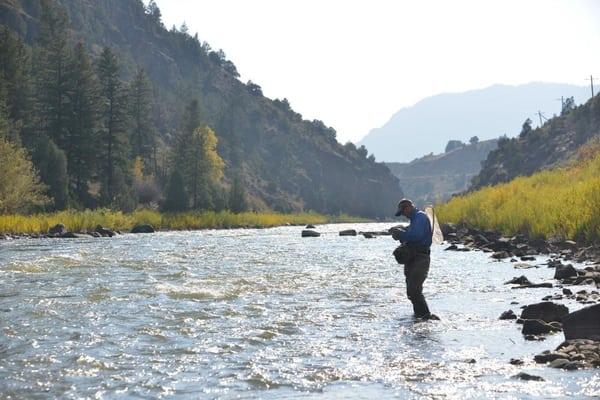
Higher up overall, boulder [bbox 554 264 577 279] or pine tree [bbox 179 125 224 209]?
pine tree [bbox 179 125 224 209]

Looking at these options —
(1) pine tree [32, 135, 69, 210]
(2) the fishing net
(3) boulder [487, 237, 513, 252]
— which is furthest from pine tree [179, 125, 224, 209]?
(2) the fishing net

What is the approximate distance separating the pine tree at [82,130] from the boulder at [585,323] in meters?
58.4

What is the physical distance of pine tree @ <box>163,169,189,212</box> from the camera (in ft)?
216

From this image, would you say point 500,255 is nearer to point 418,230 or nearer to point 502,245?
point 502,245

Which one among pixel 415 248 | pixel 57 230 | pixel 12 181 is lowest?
pixel 415 248

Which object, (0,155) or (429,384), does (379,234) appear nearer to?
(0,155)

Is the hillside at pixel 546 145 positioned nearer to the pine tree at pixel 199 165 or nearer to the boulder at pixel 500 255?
the pine tree at pixel 199 165

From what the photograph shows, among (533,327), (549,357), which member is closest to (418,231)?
(533,327)

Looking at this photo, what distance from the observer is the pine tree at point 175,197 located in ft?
216

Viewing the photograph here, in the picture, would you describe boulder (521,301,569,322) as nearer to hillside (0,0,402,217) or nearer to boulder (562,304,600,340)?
boulder (562,304,600,340)

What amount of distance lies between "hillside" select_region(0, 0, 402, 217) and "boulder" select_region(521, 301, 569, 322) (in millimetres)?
109626

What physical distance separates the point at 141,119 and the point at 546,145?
2448 inches

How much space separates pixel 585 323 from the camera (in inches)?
365

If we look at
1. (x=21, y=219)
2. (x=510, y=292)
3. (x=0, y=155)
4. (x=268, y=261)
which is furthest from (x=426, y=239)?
(x=0, y=155)
